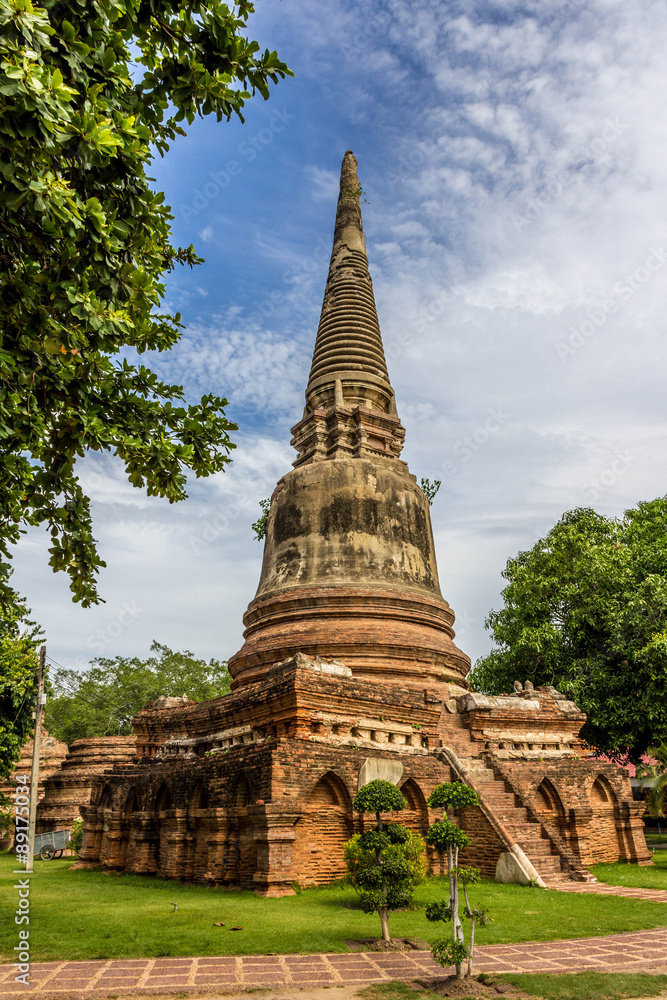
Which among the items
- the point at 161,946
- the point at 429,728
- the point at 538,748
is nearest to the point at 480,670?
the point at 538,748

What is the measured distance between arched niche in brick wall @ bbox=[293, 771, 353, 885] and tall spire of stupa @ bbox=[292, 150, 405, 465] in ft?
33.2

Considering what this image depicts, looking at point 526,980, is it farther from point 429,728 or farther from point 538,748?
point 538,748

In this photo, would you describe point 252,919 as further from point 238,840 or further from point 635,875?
point 635,875

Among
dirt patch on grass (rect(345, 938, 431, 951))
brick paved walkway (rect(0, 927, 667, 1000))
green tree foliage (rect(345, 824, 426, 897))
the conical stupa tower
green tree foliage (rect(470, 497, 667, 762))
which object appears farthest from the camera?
green tree foliage (rect(470, 497, 667, 762))

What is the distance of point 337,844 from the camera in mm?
10398

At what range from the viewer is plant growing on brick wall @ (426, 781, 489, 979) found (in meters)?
5.70

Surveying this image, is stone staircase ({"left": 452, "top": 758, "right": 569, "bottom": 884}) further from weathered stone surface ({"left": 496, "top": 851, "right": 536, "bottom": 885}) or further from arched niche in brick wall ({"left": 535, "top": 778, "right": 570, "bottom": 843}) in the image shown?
arched niche in brick wall ({"left": 535, "top": 778, "right": 570, "bottom": 843})

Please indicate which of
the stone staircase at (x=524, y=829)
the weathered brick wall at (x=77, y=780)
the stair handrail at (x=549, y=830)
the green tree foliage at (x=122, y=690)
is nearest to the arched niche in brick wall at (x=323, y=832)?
the stone staircase at (x=524, y=829)

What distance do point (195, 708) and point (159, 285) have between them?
1067 centimetres

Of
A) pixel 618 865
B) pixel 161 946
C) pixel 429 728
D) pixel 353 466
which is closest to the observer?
pixel 161 946

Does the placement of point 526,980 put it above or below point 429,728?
below

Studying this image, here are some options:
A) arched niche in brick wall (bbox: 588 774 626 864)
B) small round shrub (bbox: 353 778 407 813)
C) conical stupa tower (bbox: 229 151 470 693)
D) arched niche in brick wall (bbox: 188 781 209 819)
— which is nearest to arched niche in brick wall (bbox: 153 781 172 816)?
arched niche in brick wall (bbox: 188 781 209 819)

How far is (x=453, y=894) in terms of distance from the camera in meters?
6.24

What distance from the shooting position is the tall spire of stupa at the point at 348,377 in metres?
19.7
